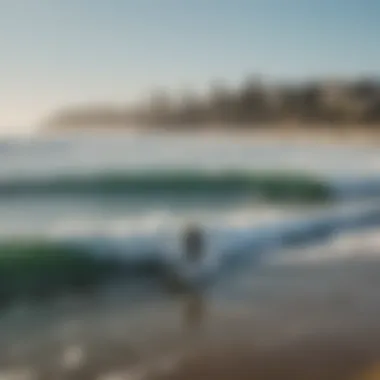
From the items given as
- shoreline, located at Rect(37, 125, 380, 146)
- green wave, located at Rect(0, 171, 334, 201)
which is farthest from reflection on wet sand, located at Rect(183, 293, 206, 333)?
shoreline, located at Rect(37, 125, 380, 146)

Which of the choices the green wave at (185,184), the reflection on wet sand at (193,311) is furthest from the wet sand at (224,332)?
the green wave at (185,184)

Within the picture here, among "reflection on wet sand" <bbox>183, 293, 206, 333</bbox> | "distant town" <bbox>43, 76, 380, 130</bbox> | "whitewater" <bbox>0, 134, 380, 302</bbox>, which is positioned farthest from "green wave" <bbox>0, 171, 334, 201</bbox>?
"reflection on wet sand" <bbox>183, 293, 206, 333</bbox>

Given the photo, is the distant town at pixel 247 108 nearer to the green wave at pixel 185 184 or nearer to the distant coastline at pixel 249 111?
the distant coastline at pixel 249 111

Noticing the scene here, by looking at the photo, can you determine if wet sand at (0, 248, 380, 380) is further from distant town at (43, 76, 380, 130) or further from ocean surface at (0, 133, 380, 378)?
distant town at (43, 76, 380, 130)

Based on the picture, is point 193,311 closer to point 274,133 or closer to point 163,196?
point 163,196

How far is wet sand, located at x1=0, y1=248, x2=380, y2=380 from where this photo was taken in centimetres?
117

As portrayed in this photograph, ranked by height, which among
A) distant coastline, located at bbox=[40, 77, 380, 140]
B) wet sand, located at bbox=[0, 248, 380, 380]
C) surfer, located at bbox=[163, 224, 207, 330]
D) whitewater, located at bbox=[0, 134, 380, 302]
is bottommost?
wet sand, located at bbox=[0, 248, 380, 380]

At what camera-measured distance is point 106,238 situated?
123 cm

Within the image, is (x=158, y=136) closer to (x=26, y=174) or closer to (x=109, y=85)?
(x=109, y=85)

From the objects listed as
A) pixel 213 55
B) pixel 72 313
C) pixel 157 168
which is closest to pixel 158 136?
pixel 157 168

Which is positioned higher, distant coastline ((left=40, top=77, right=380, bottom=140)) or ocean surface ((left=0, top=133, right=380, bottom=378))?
distant coastline ((left=40, top=77, right=380, bottom=140))

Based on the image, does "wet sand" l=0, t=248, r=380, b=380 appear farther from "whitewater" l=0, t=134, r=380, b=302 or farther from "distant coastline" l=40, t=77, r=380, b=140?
"distant coastline" l=40, t=77, r=380, b=140

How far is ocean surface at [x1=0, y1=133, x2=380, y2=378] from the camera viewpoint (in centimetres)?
117

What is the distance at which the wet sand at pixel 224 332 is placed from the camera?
1.17 metres
